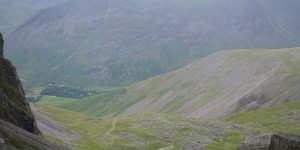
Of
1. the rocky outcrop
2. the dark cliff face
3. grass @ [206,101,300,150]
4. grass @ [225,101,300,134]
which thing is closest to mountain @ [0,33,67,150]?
the dark cliff face

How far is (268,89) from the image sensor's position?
176 m

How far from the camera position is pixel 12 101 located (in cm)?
7312

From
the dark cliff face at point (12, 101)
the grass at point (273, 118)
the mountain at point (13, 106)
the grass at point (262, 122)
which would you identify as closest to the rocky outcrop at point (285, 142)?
the mountain at point (13, 106)

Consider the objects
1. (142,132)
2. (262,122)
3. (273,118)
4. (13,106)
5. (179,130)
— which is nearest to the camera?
(13,106)

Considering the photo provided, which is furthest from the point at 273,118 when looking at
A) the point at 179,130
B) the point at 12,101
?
the point at 12,101

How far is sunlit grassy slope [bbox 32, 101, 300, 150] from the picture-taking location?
11569cm

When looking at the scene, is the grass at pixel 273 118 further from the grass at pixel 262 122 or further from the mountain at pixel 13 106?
the mountain at pixel 13 106

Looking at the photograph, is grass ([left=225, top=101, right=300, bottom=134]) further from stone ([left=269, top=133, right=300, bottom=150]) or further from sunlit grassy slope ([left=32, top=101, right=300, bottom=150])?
stone ([left=269, top=133, right=300, bottom=150])

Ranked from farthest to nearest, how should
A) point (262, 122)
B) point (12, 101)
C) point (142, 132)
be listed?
1. point (262, 122)
2. point (142, 132)
3. point (12, 101)

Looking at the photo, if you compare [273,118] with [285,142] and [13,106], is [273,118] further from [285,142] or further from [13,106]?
[285,142]

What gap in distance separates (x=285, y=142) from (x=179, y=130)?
88.9 meters

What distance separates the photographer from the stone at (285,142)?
4388 centimetres

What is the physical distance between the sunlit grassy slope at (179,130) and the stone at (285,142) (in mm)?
64354

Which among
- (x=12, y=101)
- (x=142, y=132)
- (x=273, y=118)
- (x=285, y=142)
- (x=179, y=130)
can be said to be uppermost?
(x=285, y=142)
